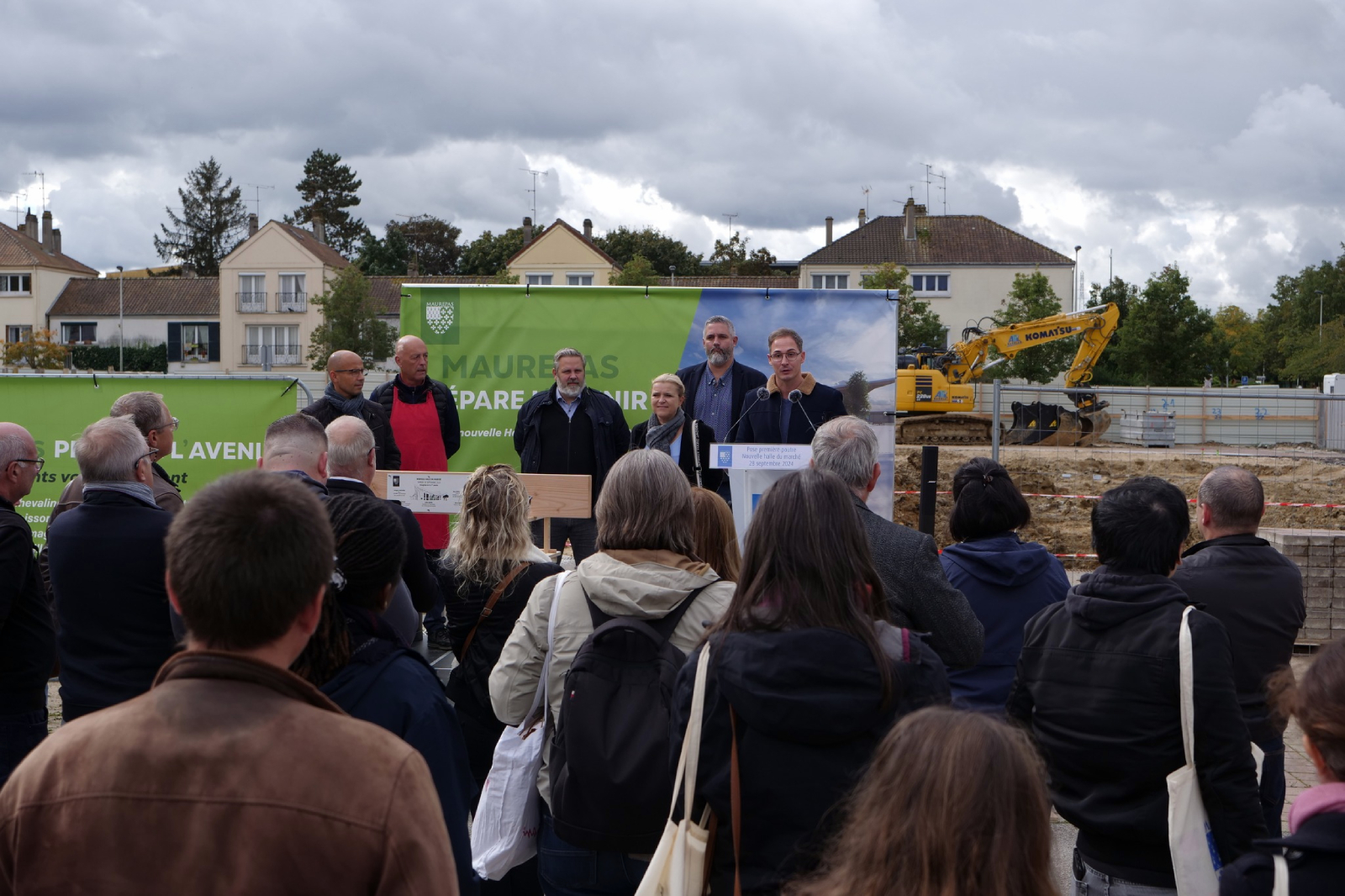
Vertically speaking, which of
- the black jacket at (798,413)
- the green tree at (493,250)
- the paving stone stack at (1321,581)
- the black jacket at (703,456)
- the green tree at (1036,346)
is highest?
the green tree at (493,250)

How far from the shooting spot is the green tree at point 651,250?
7175cm

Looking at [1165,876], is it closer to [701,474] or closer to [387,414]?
[701,474]

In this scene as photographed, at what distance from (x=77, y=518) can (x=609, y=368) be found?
16.6 feet

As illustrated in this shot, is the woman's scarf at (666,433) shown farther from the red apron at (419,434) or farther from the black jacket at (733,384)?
the red apron at (419,434)

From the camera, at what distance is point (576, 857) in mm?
2930

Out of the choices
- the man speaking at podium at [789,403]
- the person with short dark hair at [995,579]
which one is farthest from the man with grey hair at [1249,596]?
the man speaking at podium at [789,403]

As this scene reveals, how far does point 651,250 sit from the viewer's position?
71750 millimetres

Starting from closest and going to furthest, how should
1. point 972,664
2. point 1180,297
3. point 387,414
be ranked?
point 972,664
point 387,414
point 1180,297

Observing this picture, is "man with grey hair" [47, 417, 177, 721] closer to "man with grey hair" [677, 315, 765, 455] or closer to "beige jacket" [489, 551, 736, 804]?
"beige jacket" [489, 551, 736, 804]

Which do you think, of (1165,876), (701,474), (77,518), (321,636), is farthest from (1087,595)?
(701,474)

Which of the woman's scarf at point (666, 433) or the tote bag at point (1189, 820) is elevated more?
the woman's scarf at point (666, 433)

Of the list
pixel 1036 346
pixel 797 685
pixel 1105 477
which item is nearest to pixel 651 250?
pixel 1036 346

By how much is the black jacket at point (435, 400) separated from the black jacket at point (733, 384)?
69.3 inches

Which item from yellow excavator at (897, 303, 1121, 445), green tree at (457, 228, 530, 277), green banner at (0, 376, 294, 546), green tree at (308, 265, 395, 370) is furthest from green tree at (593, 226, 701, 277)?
green banner at (0, 376, 294, 546)
